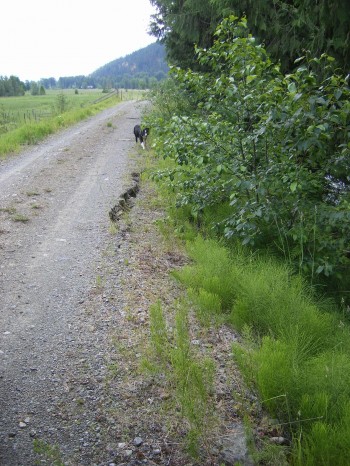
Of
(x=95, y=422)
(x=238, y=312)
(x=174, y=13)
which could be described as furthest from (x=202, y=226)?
(x=174, y=13)

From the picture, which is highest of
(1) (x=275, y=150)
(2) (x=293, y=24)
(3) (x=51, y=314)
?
(2) (x=293, y=24)

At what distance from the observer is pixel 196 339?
3770 mm

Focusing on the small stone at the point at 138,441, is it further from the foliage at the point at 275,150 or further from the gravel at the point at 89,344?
the foliage at the point at 275,150

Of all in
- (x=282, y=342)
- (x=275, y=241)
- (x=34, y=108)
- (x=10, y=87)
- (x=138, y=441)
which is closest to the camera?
(x=138, y=441)

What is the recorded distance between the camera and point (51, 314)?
4227mm

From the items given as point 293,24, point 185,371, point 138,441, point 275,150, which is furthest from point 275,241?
point 293,24

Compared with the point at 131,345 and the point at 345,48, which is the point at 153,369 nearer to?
the point at 131,345

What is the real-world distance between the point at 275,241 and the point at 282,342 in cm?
224

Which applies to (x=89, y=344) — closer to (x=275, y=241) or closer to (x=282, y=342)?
(x=282, y=342)

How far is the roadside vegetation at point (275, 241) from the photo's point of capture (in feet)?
9.39

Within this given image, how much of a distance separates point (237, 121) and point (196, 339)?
3.17 m

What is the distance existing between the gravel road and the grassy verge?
2.55 feet

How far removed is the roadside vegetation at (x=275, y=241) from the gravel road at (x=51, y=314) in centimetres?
76

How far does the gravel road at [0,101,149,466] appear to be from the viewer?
2.76 m
